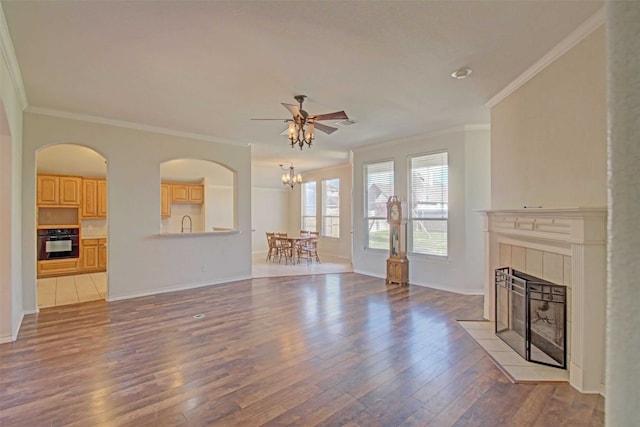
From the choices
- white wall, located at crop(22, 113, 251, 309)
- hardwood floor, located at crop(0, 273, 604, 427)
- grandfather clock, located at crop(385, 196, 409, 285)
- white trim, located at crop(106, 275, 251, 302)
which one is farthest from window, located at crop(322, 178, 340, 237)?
hardwood floor, located at crop(0, 273, 604, 427)

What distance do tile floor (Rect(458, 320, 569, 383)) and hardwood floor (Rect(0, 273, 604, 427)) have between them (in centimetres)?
9

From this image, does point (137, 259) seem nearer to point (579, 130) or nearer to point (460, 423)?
point (460, 423)

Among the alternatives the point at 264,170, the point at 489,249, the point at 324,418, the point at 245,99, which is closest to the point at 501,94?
the point at 489,249

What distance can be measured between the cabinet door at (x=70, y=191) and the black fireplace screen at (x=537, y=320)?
315 inches

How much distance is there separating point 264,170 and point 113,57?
688 centimetres

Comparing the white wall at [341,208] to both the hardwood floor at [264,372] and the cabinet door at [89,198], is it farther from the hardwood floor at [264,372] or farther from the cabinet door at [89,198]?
the cabinet door at [89,198]

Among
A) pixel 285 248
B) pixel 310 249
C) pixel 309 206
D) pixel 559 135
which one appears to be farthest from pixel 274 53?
pixel 309 206

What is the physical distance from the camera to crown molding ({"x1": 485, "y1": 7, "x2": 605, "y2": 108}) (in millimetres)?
2508

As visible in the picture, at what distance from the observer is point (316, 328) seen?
3842 mm

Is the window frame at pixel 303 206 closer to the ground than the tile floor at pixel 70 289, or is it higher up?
higher up

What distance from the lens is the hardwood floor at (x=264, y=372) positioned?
2256 mm

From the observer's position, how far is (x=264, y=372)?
2.81 meters

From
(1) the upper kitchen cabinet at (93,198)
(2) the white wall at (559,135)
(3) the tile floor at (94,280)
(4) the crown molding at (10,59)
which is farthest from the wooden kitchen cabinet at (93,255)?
(2) the white wall at (559,135)

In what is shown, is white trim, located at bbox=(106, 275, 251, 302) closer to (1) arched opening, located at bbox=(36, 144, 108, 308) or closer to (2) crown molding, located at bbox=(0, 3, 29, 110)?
(1) arched opening, located at bbox=(36, 144, 108, 308)
